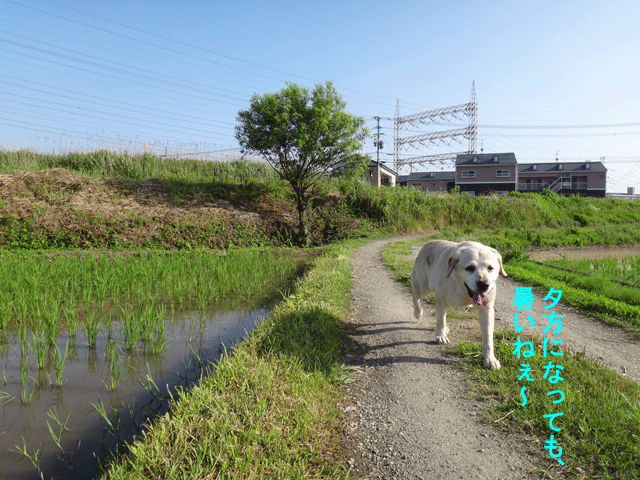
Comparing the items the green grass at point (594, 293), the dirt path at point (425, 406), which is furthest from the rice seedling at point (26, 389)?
the green grass at point (594, 293)

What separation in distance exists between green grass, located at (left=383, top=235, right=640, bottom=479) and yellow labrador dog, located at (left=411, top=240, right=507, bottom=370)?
29cm

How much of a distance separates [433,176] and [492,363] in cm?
5731

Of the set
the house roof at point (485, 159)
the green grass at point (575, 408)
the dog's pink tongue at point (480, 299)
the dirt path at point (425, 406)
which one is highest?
the house roof at point (485, 159)

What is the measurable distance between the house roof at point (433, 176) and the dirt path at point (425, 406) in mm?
53716

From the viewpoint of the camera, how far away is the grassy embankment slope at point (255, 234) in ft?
8.27

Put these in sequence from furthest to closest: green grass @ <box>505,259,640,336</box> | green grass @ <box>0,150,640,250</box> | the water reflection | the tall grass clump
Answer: the tall grass clump
green grass @ <box>0,150,640,250</box>
green grass @ <box>505,259,640,336</box>
the water reflection

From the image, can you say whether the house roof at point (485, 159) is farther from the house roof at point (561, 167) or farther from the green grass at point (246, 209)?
the green grass at point (246, 209)

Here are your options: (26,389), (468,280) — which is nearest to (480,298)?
(468,280)

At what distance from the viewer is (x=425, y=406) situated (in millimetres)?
3223

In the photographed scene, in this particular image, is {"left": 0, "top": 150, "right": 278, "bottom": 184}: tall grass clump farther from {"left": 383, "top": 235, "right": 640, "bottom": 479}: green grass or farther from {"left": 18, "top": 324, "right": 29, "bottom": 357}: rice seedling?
{"left": 383, "top": 235, "right": 640, "bottom": 479}: green grass

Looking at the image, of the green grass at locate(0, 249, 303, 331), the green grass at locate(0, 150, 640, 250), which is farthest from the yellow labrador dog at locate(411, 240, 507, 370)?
the green grass at locate(0, 150, 640, 250)

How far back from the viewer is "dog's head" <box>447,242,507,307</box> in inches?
135

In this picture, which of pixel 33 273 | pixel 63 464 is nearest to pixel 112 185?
pixel 33 273

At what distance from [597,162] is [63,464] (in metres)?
60.5
